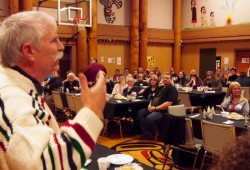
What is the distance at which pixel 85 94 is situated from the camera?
104 centimetres

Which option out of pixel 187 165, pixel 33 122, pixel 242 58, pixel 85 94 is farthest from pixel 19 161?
pixel 242 58

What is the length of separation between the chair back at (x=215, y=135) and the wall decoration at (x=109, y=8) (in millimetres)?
11221

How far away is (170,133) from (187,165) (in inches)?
27.6

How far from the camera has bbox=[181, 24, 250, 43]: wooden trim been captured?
13.5 metres

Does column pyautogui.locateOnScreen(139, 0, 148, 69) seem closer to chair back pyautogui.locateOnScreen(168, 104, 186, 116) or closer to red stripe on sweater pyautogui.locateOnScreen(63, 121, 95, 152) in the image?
chair back pyautogui.locateOnScreen(168, 104, 186, 116)

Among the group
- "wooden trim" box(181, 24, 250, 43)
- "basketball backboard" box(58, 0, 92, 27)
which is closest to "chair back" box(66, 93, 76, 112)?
"basketball backboard" box(58, 0, 92, 27)

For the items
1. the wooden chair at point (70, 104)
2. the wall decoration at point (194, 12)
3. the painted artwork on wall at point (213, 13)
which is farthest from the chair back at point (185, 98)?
the wall decoration at point (194, 12)

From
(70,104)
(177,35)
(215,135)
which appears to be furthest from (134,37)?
(215,135)

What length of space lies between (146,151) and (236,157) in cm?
530

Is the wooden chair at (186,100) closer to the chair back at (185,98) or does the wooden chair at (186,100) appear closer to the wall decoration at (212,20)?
the chair back at (185,98)

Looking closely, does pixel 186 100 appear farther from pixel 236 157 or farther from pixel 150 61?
pixel 236 157

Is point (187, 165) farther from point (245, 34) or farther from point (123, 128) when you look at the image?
point (245, 34)

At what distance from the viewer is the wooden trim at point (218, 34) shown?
13.5 meters

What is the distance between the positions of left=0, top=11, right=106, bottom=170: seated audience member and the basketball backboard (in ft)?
36.0
